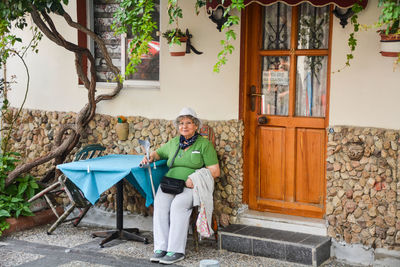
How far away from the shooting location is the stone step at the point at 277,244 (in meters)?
5.59

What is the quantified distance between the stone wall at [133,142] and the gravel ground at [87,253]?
1.54 feet

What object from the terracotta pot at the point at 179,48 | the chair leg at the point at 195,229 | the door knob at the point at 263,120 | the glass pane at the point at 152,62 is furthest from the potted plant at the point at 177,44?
the chair leg at the point at 195,229

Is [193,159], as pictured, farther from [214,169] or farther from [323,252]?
[323,252]

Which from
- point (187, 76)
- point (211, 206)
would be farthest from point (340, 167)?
point (187, 76)

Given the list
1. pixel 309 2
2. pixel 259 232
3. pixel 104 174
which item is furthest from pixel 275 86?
pixel 104 174

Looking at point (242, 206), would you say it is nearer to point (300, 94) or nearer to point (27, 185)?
point (300, 94)

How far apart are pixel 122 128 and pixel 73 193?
97 centimetres

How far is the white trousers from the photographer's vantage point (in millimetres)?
5762

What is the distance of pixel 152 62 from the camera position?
702 centimetres

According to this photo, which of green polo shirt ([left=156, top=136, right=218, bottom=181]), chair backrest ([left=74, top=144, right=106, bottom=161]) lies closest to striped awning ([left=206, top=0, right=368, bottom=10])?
green polo shirt ([left=156, top=136, right=218, bottom=181])

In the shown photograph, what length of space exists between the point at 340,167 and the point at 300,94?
96 centimetres

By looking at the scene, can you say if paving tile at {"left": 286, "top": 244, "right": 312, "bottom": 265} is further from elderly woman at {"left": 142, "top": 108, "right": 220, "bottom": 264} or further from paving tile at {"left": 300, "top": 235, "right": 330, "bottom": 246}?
elderly woman at {"left": 142, "top": 108, "right": 220, "bottom": 264}

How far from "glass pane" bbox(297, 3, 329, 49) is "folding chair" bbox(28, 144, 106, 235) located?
2666mm

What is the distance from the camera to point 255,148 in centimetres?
641
